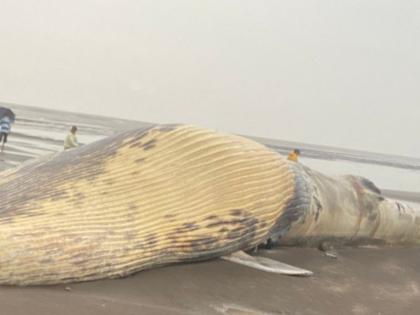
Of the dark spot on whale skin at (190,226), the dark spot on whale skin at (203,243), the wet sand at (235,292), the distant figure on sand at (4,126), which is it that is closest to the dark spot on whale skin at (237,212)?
the dark spot on whale skin at (203,243)

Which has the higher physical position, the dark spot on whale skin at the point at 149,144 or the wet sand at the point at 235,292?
the dark spot on whale skin at the point at 149,144

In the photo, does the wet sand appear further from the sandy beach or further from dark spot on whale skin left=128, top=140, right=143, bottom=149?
dark spot on whale skin left=128, top=140, right=143, bottom=149

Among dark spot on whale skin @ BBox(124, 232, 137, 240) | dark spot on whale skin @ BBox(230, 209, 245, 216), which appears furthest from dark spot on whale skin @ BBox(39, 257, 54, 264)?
dark spot on whale skin @ BBox(230, 209, 245, 216)

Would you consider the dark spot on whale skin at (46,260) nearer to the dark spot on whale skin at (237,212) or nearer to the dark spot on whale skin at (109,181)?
the dark spot on whale skin at (109,181)

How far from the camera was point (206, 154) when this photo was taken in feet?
18.6

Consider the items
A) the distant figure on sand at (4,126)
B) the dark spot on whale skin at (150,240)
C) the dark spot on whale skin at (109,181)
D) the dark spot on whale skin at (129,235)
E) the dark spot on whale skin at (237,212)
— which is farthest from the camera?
the distant figure on sand at (4,126)

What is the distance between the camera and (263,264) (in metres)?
5.80

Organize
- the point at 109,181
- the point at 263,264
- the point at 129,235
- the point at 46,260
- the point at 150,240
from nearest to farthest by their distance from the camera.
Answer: the point at 46,260
the point at 129,235
the point at 150,240
the point at 109,181
the point at 263,264

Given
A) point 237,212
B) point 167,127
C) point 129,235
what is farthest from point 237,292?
point 167,127

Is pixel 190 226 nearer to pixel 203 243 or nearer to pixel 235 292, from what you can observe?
pixel 203 243

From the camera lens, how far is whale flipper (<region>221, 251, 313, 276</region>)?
575 centimetres

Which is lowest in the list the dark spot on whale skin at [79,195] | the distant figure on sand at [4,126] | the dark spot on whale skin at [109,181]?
the distant figure on sand at [4,126]

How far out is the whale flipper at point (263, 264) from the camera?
575cm

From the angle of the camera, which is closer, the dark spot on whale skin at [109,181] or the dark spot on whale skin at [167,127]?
the dark spot on whale skin at [109,181]
